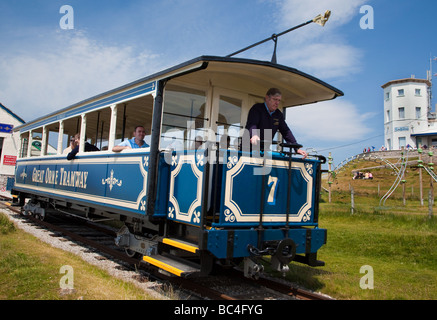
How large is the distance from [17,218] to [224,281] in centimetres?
912

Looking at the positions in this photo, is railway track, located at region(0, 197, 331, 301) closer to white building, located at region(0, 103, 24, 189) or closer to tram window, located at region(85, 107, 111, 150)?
tram window, located at region(85, 107, 111, 150)

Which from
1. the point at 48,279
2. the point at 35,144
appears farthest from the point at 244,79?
the point at 35,144

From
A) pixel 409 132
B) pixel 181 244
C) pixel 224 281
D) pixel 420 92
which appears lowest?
pixel 224 281

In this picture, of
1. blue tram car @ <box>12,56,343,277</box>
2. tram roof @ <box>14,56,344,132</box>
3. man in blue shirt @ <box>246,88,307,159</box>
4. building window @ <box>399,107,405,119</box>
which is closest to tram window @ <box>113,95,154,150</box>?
blue tram car @ <box>12,56,343,277</box>

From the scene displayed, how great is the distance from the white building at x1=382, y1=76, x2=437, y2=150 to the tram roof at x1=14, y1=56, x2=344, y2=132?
5470cm

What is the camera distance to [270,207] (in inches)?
197

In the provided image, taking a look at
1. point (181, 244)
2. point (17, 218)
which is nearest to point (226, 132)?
point (181, 244)

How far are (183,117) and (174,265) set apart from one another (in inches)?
96.4

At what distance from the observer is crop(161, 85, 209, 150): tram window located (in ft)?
19.1

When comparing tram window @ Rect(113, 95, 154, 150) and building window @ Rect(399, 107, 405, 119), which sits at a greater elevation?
building window @ Rect(399, 107, 405, 119)

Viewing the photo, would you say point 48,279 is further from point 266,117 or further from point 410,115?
point 410,115
